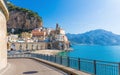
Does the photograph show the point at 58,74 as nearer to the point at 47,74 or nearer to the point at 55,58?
the point at 47,74

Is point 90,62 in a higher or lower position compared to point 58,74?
higher

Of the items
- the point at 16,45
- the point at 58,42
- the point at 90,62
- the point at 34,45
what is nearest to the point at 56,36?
the point at 58,42

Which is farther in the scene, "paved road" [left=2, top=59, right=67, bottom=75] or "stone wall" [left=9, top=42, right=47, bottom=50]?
"stone wall" [left=9, top=42, right=47, bottom=50]

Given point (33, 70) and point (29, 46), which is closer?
point (33, 70)

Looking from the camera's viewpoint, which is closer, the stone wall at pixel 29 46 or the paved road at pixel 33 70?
the paved road at pixel 33 70

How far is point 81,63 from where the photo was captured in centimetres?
1742

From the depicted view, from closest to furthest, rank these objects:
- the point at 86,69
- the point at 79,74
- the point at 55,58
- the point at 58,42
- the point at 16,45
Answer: the point at 79,74 < the point at 86,69 < the point at 55,58 < the point at 16,45 < the point at 58,42

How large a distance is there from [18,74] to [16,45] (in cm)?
14441

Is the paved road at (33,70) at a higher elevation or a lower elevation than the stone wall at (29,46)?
higher

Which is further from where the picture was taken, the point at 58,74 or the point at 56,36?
the point at 56,36

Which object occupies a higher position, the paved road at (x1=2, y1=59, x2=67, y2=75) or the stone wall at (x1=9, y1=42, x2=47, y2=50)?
the paved road at (x1=2, y1=59, x2=67, y2=75)

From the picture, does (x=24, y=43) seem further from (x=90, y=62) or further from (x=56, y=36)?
(x=90, y=62)

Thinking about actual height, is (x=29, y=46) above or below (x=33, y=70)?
below

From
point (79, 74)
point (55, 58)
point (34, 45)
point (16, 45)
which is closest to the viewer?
point (79, 74)
